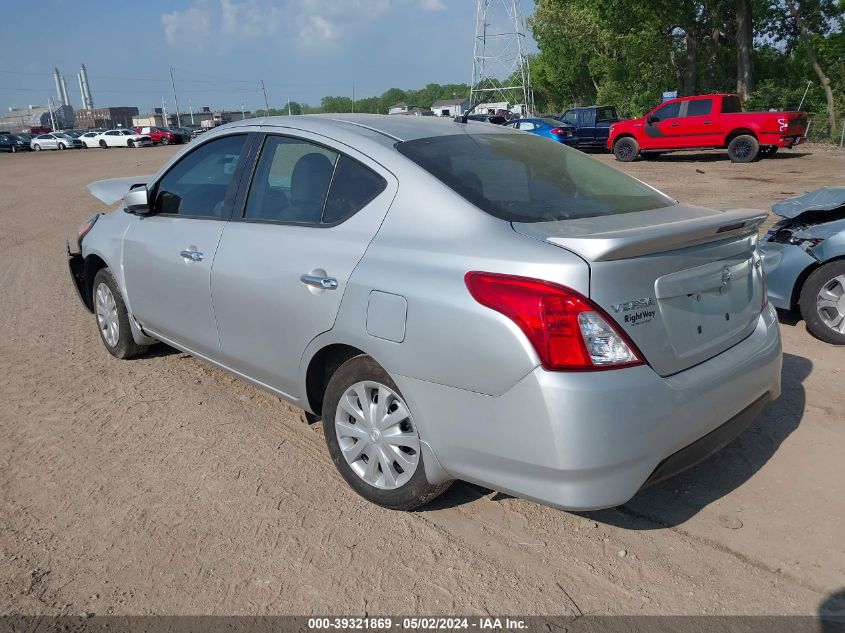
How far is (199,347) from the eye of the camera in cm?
402

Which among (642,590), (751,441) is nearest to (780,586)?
(642,590)

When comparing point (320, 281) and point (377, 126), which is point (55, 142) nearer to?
point (377, 126)

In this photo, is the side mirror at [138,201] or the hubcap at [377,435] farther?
the side mirror at [138,201]

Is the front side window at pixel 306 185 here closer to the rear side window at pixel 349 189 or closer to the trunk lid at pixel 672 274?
the rear side window at pixel 349 189

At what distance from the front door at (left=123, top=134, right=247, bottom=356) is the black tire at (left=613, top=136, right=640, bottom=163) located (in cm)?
1932

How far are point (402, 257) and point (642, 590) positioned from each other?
61.2 inches

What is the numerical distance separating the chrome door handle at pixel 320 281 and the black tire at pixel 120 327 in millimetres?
2285

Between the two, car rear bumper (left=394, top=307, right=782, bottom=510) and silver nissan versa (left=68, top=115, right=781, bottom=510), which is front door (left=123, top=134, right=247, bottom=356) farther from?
car rear bumper (left=394, top=307, right=782, bottom=510)

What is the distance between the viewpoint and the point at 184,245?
12.9 ft

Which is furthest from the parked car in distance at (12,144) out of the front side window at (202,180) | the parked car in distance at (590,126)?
the front side window at (202,180)

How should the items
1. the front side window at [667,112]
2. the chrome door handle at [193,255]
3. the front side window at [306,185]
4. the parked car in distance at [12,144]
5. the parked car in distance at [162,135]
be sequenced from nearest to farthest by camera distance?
the front side window at [306,185] < the chrome door handle at [193,255] < the front side window at [667,112] < the parked car in distance at [12,144] < the parked car in distance at [162,135]


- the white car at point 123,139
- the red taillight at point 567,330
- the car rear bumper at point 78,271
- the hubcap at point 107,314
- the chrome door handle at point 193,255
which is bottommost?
the hubcap at point 107,314

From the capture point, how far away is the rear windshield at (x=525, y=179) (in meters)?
2.87

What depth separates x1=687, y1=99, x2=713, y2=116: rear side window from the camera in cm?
1958
